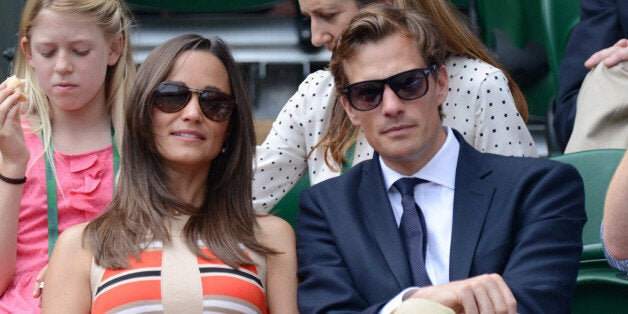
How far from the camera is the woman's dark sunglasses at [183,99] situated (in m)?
3.46

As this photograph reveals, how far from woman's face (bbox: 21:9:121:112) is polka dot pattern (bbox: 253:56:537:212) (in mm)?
638

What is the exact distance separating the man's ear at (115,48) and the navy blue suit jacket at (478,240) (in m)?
1.02

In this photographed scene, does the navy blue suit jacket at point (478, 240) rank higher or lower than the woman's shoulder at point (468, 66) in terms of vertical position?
lower

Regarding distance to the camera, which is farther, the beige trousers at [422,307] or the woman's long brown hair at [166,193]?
the woman's long brown hair at [166,193]

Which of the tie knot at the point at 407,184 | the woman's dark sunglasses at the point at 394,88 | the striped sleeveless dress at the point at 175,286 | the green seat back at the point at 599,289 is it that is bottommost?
the green seat back at the point at 599,289

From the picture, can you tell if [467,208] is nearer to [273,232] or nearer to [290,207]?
[273,232]

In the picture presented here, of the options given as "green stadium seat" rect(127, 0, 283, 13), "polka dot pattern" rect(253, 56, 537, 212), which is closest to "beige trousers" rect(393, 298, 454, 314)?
"polka dot pattern" rect(253, 56, 537, 212)

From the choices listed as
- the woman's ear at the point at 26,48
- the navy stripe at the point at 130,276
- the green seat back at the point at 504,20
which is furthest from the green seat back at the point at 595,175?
the green seat back at the point at 504,20

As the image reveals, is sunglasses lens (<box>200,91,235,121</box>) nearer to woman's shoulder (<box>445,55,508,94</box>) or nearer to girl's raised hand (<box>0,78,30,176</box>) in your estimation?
girl's raised hand (<box>0,78,30,176</box>)

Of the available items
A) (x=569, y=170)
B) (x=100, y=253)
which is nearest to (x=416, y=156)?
(x=569, y=170)

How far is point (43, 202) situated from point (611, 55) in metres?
1.86

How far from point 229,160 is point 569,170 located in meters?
0.97

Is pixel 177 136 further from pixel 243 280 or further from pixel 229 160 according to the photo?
pixel 243 280

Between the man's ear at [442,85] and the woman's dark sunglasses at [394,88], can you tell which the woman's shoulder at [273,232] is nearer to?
the woman's dark sunglasses at [394,88]
